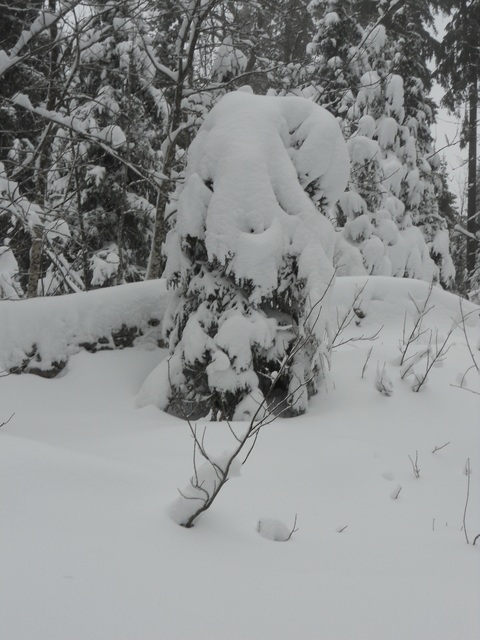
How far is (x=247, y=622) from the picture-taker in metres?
1.58

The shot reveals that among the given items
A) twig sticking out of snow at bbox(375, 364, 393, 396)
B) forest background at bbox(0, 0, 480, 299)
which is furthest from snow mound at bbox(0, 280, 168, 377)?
twig sticking out of snow at bbox(375, 364, 393, 396)

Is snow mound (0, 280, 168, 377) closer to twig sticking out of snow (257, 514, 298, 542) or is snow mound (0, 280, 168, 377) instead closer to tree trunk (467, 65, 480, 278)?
twig sticking out of snow (257, 514, 298, 542)

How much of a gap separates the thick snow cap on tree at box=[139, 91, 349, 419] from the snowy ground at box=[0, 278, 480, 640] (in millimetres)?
389

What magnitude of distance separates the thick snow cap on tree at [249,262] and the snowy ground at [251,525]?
389 millimetres

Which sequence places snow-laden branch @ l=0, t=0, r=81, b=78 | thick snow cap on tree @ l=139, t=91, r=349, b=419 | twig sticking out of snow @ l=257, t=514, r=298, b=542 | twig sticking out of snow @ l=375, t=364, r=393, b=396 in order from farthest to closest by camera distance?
snow-laden branch @ l=0, t=0, r=81, b=78, twig sticking out of snow @ l=375, t=364, r=393, b=396, thick snow cap on tree @ l=139, t=91, r=349, b=419, twig sticking out of snow @ l=257, t=514, r=298, b=542

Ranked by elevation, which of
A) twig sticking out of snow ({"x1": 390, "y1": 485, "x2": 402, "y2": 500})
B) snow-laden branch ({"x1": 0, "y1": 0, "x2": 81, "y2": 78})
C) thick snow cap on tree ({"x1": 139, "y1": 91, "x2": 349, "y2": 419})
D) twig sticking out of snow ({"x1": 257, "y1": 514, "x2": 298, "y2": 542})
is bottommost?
Result: twig sticking out of snow ({"x1": 390, "y1": 485, "x2": 402, "y2": 500})

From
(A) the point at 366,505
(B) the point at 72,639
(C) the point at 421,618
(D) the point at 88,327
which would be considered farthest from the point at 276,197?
(B) the point at 72,639

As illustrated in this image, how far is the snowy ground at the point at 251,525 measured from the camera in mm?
1536

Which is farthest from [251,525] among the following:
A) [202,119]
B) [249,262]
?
[202,119]

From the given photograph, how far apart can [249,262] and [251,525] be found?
7.15 feet

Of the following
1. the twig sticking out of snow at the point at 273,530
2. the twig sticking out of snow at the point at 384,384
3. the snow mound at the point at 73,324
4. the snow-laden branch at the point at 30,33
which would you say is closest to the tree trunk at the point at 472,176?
the twig sticking out of snow at the point at 384,384

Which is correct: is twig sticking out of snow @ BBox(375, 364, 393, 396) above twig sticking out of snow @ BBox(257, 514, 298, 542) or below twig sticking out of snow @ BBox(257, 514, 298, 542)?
below

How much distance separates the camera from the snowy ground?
154 cm

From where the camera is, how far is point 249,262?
410 cm
